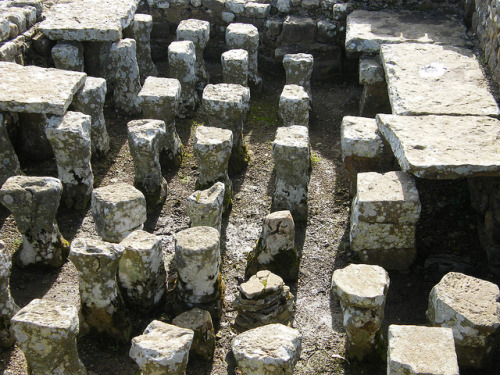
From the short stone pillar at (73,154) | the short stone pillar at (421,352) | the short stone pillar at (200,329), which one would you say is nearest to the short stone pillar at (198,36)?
the short stone pillar at (73,154)

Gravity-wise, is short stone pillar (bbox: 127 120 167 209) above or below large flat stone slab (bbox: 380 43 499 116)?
below

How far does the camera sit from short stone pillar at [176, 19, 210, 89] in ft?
31.9

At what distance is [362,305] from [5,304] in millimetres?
2921

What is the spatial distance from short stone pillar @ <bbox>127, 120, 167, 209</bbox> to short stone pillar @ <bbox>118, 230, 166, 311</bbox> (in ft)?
5.34

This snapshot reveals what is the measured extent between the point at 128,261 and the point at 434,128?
11.2ft

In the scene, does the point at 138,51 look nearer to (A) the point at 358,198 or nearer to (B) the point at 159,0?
(B) the point at 159,0

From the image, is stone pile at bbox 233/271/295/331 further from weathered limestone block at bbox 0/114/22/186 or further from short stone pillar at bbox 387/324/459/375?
weathered limestone block at bbox 0/114/22/186

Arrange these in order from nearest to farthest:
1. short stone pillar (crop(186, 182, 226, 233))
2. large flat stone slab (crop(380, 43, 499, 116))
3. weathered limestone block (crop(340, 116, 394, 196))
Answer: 1. short stone pillar (crop(186, 182, 226, 233))
2. weathered limestone block (crop(340, 116, 394, 196))
3. large flat stone slab (crop(380, 43, 499, 116))

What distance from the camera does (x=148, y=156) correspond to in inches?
280

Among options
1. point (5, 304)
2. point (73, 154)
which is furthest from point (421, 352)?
point (73, 154)

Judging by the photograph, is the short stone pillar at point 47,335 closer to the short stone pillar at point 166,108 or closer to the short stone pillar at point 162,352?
the short stone pillar at point 162,352

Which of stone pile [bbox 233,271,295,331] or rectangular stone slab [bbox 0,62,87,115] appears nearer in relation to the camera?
stone pile [bbox 233,271,295,331]

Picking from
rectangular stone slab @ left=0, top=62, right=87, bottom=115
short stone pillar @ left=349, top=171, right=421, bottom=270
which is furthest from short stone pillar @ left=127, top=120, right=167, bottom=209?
short stone pillar @ left=349, top=171, right=421, bottom=270

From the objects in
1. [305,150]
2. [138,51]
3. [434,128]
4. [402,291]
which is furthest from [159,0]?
[402,291]
